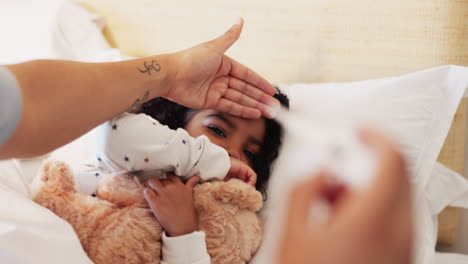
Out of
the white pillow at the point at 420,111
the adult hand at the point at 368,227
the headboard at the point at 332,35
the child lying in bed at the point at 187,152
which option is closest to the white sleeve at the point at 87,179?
the child lying in bed at the point at 187,152

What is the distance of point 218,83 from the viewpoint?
1169 mm

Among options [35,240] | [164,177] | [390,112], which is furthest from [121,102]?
[390,112]

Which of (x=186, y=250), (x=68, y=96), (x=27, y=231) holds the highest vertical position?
(x=68, y=96)

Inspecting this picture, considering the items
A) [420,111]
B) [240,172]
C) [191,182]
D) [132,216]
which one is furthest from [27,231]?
[420,111]

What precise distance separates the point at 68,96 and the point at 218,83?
0.45 m

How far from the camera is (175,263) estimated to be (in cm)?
92

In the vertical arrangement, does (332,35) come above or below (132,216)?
above

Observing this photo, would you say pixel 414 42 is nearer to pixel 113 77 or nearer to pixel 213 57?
pixel 213 57

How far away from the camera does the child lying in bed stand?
922mm

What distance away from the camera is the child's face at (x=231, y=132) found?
1141 mm

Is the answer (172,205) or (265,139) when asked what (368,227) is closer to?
(172,205)

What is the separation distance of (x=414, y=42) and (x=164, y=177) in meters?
0.76

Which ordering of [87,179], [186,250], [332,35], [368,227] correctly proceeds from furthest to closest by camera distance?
[332,35] → [87,179] → [186,250] → [368,227]

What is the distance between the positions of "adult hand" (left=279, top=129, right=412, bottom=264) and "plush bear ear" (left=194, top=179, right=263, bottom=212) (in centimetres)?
64
